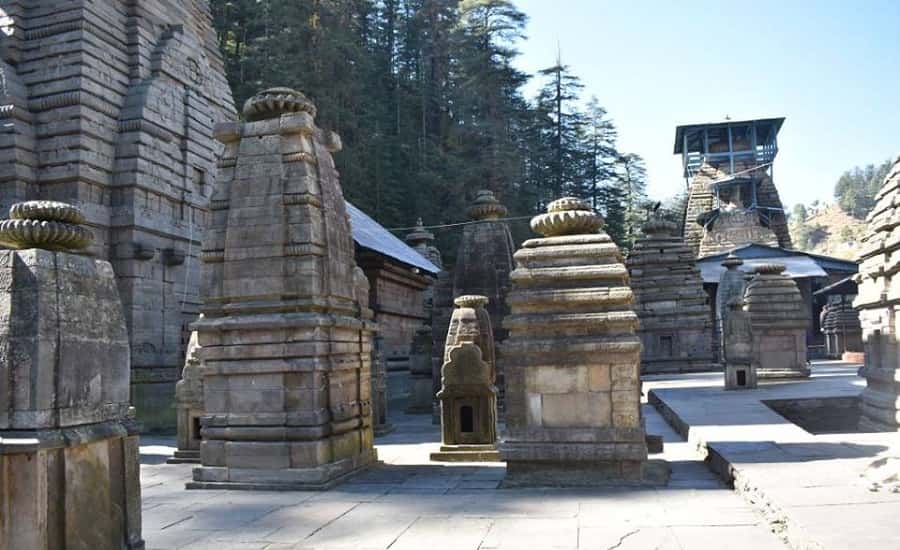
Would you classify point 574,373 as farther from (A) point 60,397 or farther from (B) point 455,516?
(A) point 60,397

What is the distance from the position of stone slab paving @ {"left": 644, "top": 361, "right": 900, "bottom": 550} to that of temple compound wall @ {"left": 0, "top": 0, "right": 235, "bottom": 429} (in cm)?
1180

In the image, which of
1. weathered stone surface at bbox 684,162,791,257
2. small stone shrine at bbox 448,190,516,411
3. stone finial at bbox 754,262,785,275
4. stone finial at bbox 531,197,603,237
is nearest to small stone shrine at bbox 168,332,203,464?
stone finial at bbox 531,197,603,237

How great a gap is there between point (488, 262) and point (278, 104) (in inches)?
368

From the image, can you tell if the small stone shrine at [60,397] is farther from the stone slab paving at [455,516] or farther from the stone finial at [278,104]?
the stone finial at [278,104]

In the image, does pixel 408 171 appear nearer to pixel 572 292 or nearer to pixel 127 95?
pixel 127 95

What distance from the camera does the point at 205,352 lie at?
880 cm

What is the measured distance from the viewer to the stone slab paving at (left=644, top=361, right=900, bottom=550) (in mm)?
4762

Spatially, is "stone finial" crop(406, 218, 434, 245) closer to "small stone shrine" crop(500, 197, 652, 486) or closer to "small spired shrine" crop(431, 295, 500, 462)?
"small spired shrine" crop(431, 295, 500, 462)

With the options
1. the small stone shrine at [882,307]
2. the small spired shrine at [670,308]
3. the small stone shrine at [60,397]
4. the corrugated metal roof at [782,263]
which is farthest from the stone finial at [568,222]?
the corrugated metal roof at [782,263]

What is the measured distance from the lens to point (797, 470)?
270 inches

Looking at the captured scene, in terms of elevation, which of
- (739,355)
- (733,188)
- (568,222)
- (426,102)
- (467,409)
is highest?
(426,102)

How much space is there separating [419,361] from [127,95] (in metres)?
10.2

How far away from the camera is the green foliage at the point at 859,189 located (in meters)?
118

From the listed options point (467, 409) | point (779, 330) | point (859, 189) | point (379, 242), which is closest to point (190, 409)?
point (467, 409)
